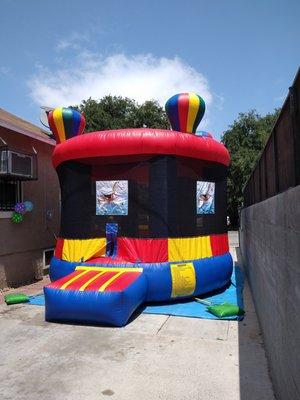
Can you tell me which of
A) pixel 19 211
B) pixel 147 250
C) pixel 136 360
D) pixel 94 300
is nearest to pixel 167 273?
pixel 147 250

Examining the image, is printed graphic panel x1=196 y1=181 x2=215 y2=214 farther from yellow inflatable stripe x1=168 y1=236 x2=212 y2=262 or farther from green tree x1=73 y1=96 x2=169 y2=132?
green tree x1=73 y1=96 x2=169 y2=132

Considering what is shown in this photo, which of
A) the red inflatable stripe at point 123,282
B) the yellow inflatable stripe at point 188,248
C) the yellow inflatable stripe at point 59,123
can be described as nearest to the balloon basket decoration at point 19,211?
the yellow inflatable stripe at point 59,123

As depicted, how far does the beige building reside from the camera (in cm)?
1018

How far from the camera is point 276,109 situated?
40.9 m

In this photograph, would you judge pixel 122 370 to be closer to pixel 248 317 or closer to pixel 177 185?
pixel 248 317

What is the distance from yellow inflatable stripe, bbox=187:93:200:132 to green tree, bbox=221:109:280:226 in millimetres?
26185

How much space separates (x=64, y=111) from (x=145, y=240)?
361 centimetres

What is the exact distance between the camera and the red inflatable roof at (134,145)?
8.38 meters

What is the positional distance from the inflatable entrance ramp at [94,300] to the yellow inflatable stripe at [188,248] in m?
1.23

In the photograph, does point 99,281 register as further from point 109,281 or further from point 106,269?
point 106,269

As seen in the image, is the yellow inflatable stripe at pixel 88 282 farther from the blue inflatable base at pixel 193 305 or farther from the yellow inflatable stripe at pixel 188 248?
the yellow inflatable stripe at pixel 188 248

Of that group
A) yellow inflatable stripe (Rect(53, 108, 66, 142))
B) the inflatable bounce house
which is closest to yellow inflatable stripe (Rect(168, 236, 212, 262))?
the inflatable bounce house

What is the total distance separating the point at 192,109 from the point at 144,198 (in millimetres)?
2206

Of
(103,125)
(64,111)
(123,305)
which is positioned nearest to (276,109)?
(103,125)
